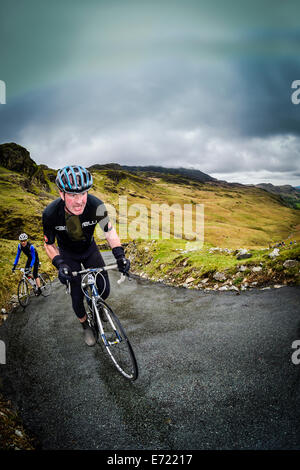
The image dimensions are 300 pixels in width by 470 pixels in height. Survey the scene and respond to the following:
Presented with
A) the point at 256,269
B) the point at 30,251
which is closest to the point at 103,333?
the point at 256,269

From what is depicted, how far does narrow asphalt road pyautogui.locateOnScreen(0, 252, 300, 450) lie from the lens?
3086 millimetres

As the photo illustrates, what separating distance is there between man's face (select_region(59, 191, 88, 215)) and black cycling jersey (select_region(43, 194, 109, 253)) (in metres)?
0.12

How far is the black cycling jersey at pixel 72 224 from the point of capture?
16.1 feet

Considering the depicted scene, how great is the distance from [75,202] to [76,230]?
703 millimetres

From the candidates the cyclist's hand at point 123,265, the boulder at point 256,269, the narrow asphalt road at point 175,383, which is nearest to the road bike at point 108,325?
the cyclist's hand at point 123,265

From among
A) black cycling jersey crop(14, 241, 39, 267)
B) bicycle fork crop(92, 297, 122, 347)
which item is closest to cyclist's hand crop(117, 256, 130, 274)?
bicycle fork crop(92, 297, 122, 347)

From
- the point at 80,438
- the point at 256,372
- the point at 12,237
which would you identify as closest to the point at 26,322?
the point at 80,438

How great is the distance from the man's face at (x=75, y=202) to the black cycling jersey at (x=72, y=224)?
0.38 ft

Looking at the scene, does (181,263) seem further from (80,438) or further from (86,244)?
(80,438)

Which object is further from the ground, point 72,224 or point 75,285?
point 72,224

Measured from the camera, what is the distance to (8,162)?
312 ft

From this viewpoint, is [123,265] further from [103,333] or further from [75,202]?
[75,202]

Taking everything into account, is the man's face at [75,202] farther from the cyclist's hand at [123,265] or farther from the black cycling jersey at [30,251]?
the black cycling jersey at [30,251]

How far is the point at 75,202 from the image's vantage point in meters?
4.89
